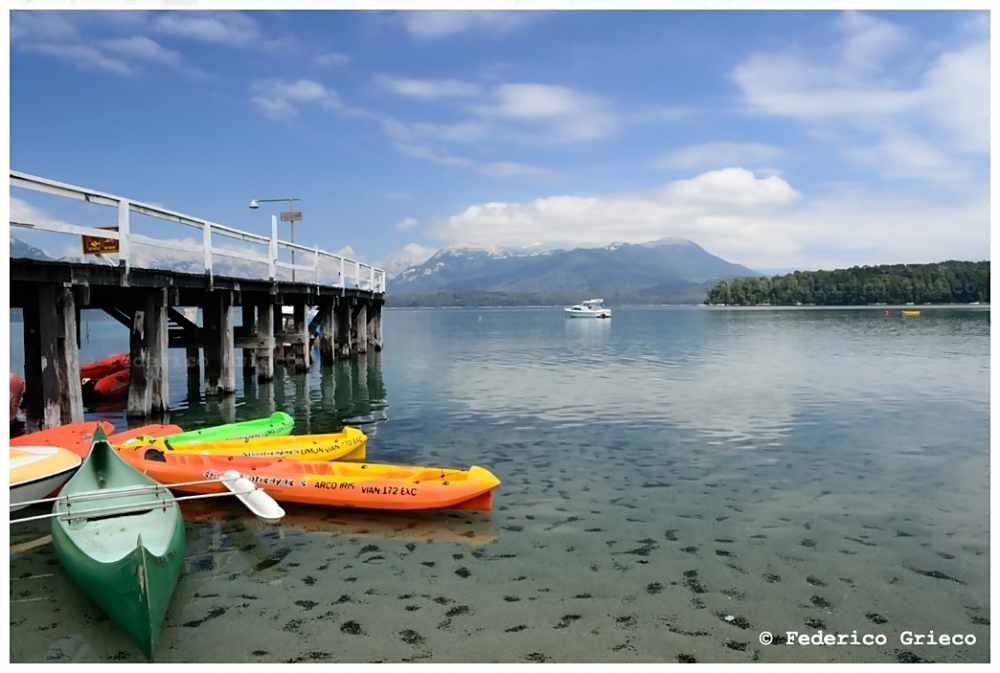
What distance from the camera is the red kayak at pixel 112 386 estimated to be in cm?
2036

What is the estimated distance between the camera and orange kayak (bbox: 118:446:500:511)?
9.15 m

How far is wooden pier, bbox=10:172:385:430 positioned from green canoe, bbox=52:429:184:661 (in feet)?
17.0

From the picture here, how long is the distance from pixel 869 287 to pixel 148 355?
6272 inches

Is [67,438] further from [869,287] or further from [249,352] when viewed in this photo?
[869,287]

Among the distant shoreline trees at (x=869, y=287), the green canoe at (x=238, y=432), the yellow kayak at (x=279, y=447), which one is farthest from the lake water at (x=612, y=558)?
the distant shoreline trees at (x=869, y=287)

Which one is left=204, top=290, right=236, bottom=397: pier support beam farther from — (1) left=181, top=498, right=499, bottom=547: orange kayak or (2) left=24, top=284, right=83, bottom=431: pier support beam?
(1) left=181, top=498, right=499, bottom=547: orange kayak

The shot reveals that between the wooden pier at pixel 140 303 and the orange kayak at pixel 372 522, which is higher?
the wooden pier at pixel 140 303

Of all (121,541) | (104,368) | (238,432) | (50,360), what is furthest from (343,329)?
(121,541)

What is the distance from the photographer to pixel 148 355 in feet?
52.4

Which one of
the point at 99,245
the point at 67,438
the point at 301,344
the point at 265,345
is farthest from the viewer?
the point at 301,344

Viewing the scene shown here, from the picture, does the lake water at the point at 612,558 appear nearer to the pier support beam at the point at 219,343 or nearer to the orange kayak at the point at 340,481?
the orange kayak at the point at 340,481

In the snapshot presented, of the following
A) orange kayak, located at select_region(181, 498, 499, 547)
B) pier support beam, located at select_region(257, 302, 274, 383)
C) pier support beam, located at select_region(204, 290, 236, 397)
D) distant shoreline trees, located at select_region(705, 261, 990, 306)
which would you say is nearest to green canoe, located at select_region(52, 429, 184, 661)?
orange kayak, located at select_region(181, 498, 499, 547)

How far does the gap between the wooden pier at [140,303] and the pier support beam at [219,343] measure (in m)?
0.03
